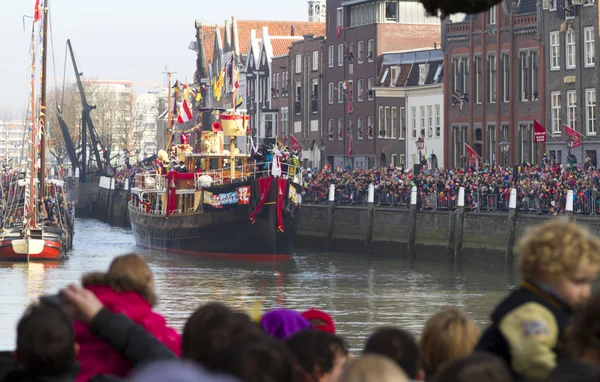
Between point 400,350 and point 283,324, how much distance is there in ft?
3.09

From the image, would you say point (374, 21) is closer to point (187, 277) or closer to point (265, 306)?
point (187, 277)

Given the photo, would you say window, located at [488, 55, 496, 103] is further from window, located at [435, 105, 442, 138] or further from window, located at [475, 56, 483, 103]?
window, located at [435, 105, 442, 138]

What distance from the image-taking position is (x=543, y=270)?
4.95 m

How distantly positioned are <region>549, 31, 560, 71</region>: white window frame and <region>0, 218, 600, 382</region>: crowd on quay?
45750mm

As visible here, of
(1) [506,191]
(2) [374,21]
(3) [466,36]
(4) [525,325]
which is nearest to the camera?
(4) [525,325]

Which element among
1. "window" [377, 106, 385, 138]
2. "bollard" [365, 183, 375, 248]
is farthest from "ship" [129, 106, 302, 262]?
"window" [377, 106, 385, 138]

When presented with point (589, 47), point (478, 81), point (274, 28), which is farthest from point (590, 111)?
point (274, 28)

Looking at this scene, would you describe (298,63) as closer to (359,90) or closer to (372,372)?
(359,90)

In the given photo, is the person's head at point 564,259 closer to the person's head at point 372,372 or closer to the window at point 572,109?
the person's head at point 372,372

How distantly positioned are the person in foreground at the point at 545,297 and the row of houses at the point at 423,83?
141ft

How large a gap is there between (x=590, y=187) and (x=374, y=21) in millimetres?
35207

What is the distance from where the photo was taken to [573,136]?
4691cm

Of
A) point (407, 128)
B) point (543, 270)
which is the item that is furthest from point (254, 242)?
point (543, 270)

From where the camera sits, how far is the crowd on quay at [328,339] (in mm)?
4113
